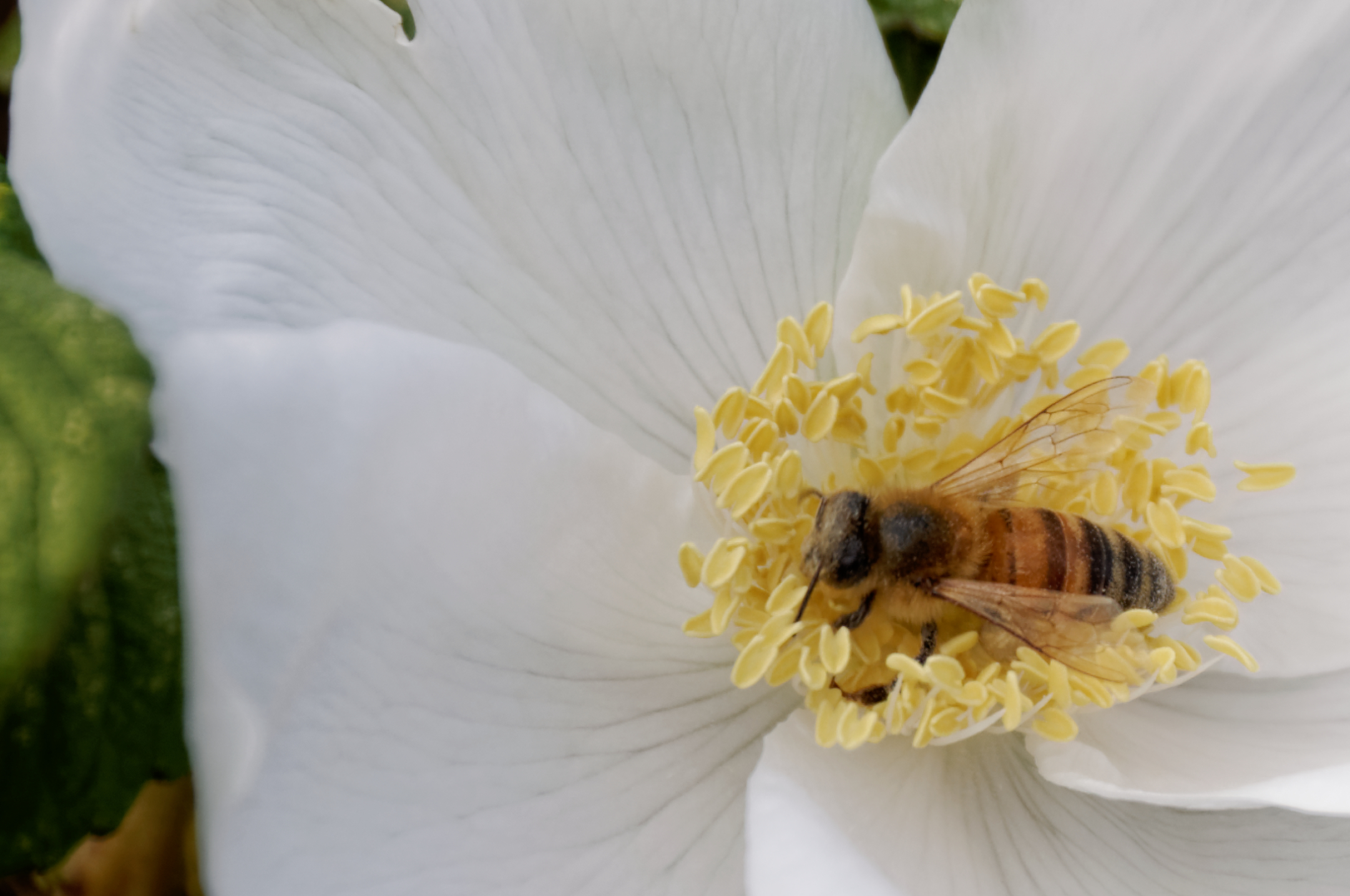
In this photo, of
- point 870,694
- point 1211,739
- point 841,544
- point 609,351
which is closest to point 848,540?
point 841,544

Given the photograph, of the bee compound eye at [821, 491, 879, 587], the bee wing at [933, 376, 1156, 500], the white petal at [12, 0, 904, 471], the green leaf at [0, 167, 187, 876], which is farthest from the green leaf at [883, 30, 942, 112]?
the green leaf at [0, 167, 187, 876]

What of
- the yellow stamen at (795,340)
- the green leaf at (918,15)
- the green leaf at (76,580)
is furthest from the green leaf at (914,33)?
the green leaf at (76,580)

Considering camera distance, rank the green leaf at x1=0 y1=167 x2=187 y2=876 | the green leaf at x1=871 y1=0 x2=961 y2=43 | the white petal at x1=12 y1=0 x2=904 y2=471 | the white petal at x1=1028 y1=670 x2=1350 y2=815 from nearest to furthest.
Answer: the green leaf at x1=0 y1=167 x2=187 y2=876 < the white petal at x1=12 y1=0 x2=904 y2=471 < the white petal at x1=1028 y1=670 x2=1350 y2=815 < the green leaf at x1=871 y1=0 x2=961 y2=43

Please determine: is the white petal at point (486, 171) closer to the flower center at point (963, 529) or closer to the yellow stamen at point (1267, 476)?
the flower center at point (963, 529)

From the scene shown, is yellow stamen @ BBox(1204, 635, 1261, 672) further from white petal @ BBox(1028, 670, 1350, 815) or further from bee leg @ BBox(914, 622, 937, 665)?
bee leg @ BBox(914, 622, 937, 665)

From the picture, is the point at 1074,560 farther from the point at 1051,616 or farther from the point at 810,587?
the point at 810,587

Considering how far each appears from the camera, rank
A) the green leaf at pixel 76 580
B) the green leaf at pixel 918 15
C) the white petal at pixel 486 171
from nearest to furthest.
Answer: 1. the green leaf at pixel 76 580
2. the white petal at pixel 486 171
3. the green leaf at pixel 918 15
